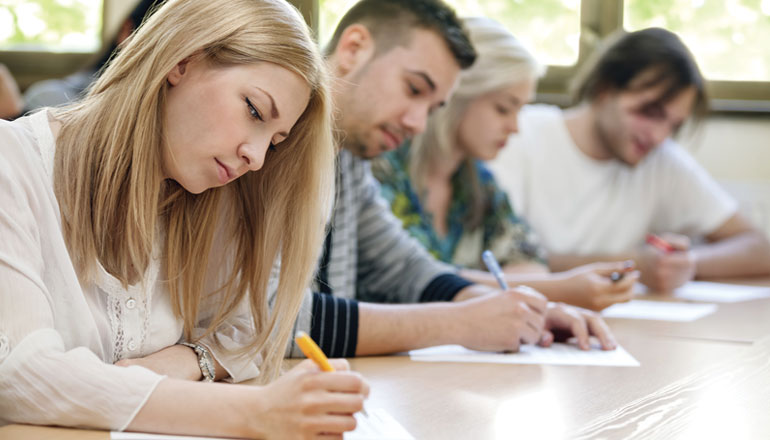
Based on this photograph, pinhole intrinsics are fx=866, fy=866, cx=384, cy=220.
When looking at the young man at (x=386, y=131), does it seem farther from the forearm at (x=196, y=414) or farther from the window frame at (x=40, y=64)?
the window frame at (x=40, y=64)

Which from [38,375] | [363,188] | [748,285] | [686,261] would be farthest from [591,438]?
[748,285]

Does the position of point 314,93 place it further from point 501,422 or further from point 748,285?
point 748,285

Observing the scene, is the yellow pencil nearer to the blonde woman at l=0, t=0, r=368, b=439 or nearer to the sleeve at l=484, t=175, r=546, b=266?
the blonde woman at l=0, t=0, r=368, b=439

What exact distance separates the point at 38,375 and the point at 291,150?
0.47 metres

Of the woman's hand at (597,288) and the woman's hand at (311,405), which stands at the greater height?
the woman's hand at (311,405)

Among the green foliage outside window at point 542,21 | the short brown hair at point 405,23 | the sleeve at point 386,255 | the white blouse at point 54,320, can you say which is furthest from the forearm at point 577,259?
the white blouse at point 54,320

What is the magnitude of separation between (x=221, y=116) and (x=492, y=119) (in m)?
1.31

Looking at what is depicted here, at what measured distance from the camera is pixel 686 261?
2281 millimetres

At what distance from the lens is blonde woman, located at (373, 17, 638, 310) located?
86.4 inches

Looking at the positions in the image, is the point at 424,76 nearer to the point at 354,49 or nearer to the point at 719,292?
the point at 354,49

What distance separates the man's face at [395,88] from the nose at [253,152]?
602mm

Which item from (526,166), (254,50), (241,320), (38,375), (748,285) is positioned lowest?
(748,285)

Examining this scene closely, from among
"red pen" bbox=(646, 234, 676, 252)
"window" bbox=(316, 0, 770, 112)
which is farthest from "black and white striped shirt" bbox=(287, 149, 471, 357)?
"window" bbox=(316, 0, 770, 112)

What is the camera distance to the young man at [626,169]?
8.45 feet
